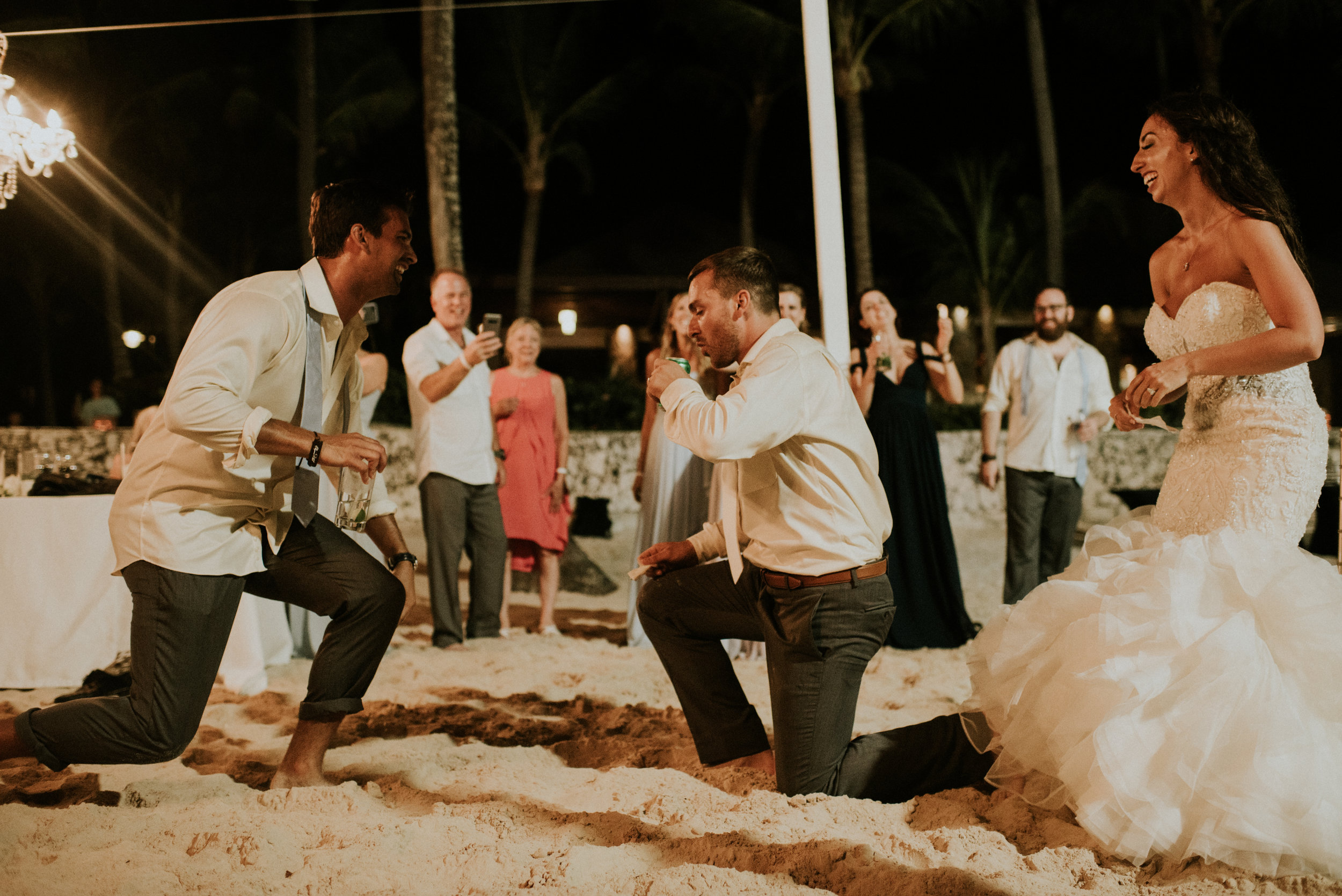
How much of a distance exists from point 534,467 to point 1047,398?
324cm

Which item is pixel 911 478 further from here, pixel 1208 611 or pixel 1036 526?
pixel 1208 611

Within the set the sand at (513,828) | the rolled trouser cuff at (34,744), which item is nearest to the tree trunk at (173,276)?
the sand at (513,828)

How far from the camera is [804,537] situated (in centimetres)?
289

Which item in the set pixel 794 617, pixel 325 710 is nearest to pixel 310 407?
pixel 325 710

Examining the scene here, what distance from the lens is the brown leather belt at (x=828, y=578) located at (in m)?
2.88

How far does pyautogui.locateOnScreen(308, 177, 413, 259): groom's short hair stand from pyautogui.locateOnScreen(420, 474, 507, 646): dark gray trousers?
8.60 ft

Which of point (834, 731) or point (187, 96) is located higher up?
point (187, 96)

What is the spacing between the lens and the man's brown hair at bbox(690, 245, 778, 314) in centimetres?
296

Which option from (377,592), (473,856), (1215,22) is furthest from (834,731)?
(1215,22)

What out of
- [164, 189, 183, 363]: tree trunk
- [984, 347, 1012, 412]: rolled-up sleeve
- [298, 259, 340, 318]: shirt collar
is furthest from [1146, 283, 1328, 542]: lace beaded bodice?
[164, 189, 183, 363]: tree trunk

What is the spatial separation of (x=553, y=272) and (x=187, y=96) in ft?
34.5

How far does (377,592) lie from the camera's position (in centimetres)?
300

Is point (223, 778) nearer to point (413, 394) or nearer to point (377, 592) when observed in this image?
point (377, 592)

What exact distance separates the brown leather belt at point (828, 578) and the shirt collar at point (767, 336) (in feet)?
2.22
